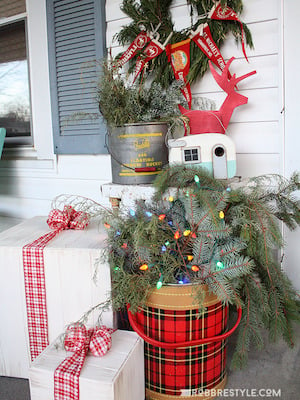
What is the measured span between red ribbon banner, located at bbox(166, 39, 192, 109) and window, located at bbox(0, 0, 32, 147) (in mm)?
1309

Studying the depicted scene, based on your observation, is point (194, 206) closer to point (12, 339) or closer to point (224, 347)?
point (224, 347)

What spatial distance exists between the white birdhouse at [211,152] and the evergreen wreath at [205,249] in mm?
149

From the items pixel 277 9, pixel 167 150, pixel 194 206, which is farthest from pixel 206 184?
pixel 277 9

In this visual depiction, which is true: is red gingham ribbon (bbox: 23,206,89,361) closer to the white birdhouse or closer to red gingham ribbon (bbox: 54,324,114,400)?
red gingham ribbon (bbox: 54,324,114,400)

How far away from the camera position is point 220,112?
1.92 m

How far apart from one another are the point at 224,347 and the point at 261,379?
A: 0.74 ft

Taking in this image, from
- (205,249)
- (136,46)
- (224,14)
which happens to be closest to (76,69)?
(136,46)

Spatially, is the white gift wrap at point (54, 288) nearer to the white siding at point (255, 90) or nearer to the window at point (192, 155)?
the window at point (192, 155)

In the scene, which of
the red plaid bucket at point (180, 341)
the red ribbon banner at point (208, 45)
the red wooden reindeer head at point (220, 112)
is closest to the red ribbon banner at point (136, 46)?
the red ribbon banner at point (208, 45)

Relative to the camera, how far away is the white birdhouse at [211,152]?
1.72m

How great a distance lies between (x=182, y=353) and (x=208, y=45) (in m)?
1.48

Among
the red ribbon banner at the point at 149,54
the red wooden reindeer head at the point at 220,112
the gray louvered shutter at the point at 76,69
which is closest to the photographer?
the red wooden reindeer head at the point at 220,112

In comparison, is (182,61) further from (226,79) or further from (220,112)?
(220,112)

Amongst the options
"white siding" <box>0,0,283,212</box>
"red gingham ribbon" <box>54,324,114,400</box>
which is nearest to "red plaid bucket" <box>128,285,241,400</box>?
"red gingham ribbon" <box>54,324,114,400</box>
